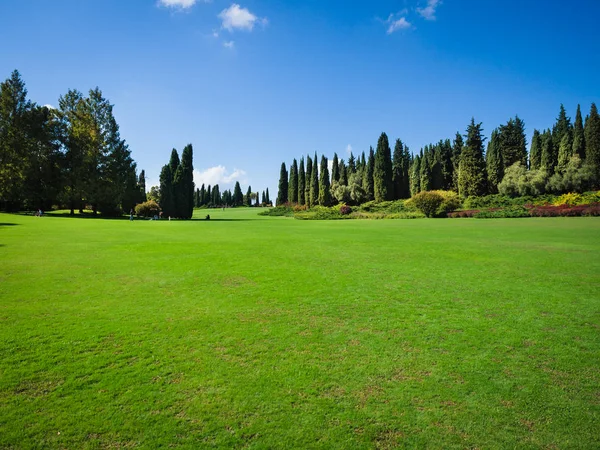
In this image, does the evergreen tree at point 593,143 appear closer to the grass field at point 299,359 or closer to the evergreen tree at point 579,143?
the evergreen tree at point 579,143

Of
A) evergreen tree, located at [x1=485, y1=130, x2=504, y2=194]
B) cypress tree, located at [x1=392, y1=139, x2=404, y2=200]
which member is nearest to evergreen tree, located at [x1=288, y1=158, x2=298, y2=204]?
cypress tree, located at [x1=392, y1=139, x2=404, y2=200]

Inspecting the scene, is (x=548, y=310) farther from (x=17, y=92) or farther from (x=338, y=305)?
(x=17, y=92)

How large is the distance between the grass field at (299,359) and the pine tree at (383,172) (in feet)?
186

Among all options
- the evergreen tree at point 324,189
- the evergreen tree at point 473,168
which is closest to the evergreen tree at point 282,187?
the evergreen tree at point 324,189

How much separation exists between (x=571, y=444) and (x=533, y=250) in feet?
42.9

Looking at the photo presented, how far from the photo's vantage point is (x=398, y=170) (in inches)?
3167

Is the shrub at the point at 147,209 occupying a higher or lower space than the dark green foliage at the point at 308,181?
lower

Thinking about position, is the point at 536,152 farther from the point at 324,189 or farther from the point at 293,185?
the point at 293,185

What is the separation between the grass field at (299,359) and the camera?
3.32 meters

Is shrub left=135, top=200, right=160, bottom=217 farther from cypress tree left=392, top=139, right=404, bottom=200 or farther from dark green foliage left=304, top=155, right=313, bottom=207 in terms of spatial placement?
cypress tree left=392, top=139, right=404, bottom=200

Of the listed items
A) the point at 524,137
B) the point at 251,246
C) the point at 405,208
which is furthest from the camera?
the point at 524,137

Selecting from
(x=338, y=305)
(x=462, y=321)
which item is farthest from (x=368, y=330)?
(x=462, y=321)

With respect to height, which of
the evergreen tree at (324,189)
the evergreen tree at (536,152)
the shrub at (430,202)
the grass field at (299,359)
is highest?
the evergreen tree at (536,152)

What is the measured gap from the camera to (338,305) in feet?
23.4
